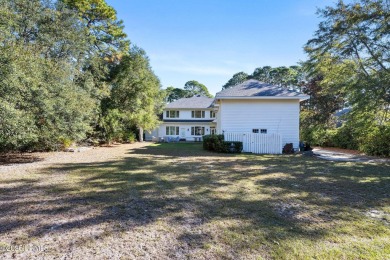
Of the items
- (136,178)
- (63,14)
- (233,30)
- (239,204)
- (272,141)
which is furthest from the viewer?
(233,30)

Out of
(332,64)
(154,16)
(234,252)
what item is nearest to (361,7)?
(332,64)

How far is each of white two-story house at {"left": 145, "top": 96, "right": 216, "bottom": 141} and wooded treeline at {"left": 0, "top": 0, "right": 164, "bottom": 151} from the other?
1117cm

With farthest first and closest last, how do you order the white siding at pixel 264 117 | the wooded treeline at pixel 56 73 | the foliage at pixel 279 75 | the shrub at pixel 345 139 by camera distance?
the foliage at pixel 279 75 → the shrub at pixel 345 139 → the white siding at pixel 264 117 → the wooded treeline at pixel 56 73

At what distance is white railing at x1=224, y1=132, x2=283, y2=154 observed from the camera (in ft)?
48.0

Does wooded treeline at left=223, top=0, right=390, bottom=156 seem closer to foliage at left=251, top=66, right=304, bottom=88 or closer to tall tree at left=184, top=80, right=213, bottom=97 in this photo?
foliage at left=251, top=66, right=304, bottom=88

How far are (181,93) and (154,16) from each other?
49952 mm

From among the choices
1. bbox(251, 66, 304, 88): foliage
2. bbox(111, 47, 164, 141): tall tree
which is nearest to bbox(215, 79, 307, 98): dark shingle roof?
bbox(111, 47, 164, 141): tall tree

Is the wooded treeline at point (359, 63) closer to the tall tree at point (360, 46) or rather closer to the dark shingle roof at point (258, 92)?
the tall tree at point (360, 46)

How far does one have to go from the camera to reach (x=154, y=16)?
1471 cm

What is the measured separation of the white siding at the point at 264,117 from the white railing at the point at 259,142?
1.02 metres

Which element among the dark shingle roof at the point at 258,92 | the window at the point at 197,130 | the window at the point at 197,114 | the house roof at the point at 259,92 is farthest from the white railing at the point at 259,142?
the window at the point at 197,114

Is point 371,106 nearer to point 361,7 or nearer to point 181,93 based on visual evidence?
point 361,7

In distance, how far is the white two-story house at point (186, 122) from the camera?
3388 centimetres

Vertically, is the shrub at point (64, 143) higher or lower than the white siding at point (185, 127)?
lower
